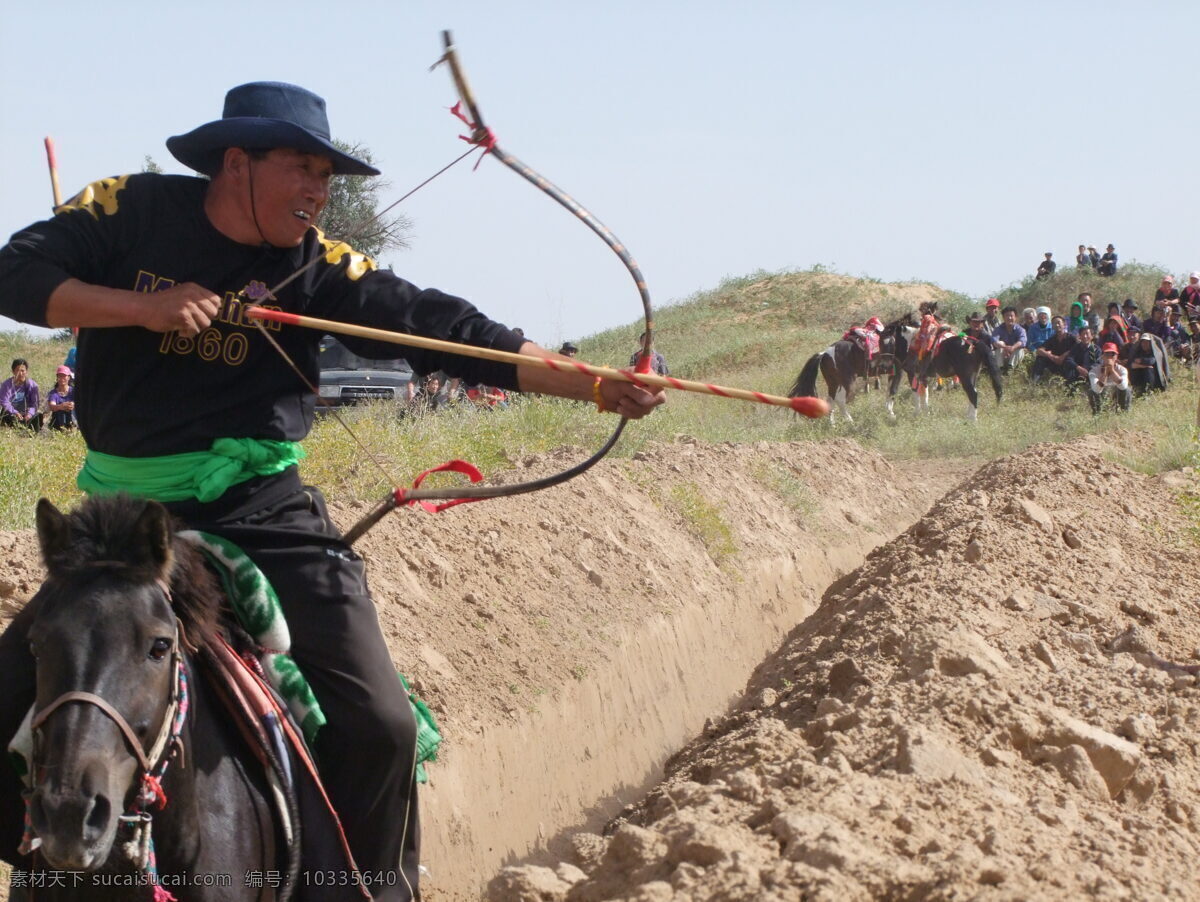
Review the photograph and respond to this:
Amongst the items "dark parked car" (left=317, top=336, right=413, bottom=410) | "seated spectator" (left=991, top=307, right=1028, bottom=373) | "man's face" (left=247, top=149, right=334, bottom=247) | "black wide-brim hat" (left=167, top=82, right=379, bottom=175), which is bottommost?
"seated spectator" (left=991, top=307, right=1028, bottom=373)

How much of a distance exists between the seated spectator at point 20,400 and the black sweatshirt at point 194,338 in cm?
1312

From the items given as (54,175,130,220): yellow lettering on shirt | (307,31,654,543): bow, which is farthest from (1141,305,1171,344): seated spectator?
(54,175,130,220): yellow lettering on shirt

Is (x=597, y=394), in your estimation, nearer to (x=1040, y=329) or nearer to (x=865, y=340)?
(x=865, y=340)

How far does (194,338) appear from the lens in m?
3.91

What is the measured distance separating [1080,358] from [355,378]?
42.2 ft

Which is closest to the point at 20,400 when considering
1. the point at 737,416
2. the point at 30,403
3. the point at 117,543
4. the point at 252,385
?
the point at 30,403

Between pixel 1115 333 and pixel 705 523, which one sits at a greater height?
pixel 1115 333

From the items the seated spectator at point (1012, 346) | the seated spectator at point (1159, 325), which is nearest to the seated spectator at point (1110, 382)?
the seated spectator at point (1159, 325)

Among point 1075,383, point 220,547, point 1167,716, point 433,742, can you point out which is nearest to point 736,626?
point 1167,716

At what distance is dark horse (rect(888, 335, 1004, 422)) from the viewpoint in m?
24.0

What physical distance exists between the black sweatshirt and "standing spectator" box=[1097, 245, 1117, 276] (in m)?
35.0

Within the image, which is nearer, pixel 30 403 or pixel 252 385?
pixel 252 385

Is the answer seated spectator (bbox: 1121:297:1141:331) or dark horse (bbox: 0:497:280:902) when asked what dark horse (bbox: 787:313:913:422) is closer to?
seated spectator (bbox: 1121:297:1141:331)

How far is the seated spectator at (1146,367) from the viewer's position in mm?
22578
